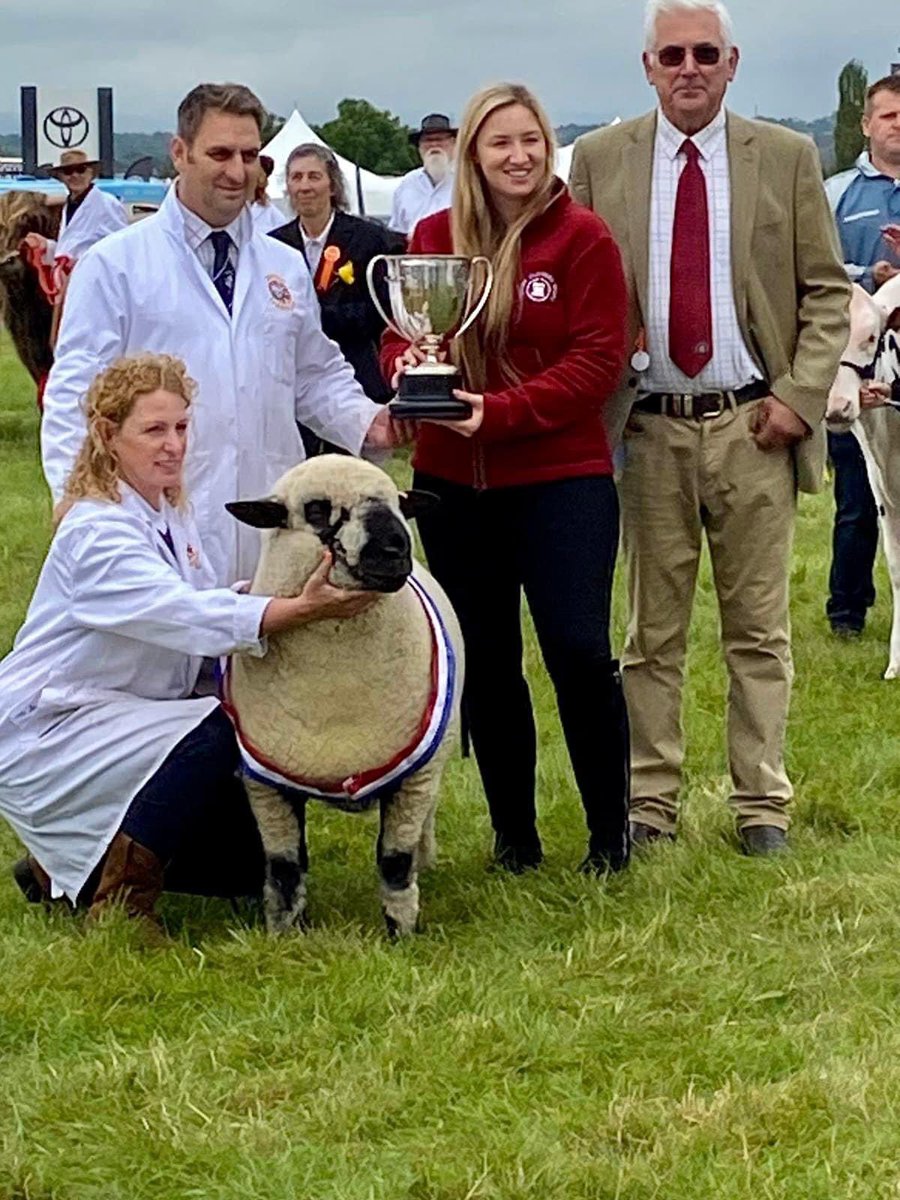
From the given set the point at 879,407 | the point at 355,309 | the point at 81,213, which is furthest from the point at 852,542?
the point at 81,213

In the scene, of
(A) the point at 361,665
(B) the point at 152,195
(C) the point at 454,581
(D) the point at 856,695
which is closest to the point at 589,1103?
(A) the point at 361,665

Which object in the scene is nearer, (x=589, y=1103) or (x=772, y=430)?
(x=589, y=1103)

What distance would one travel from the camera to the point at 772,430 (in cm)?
536

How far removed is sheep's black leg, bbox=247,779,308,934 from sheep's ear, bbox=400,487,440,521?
0.75 m

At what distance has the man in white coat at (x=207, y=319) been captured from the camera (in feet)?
16.5

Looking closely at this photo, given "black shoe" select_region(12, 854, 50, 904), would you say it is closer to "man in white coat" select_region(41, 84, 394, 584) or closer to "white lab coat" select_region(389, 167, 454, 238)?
"man in white coat" select_region(41, 84, 394, 584)

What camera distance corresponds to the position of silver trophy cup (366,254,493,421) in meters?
4.82

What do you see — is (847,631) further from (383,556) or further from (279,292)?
(383,556)

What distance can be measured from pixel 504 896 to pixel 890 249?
4.44 metres

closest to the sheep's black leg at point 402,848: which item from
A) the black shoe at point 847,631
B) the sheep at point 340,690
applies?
the sheep at point 340,690

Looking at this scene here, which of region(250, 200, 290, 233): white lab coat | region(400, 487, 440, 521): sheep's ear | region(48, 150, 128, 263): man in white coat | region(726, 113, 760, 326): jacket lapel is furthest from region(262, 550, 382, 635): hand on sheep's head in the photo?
region(48, 150, 128, 263): man in white coat

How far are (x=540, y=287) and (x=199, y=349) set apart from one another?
874mm

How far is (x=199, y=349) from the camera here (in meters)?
5.05

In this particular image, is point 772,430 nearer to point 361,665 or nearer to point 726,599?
point 726,599
